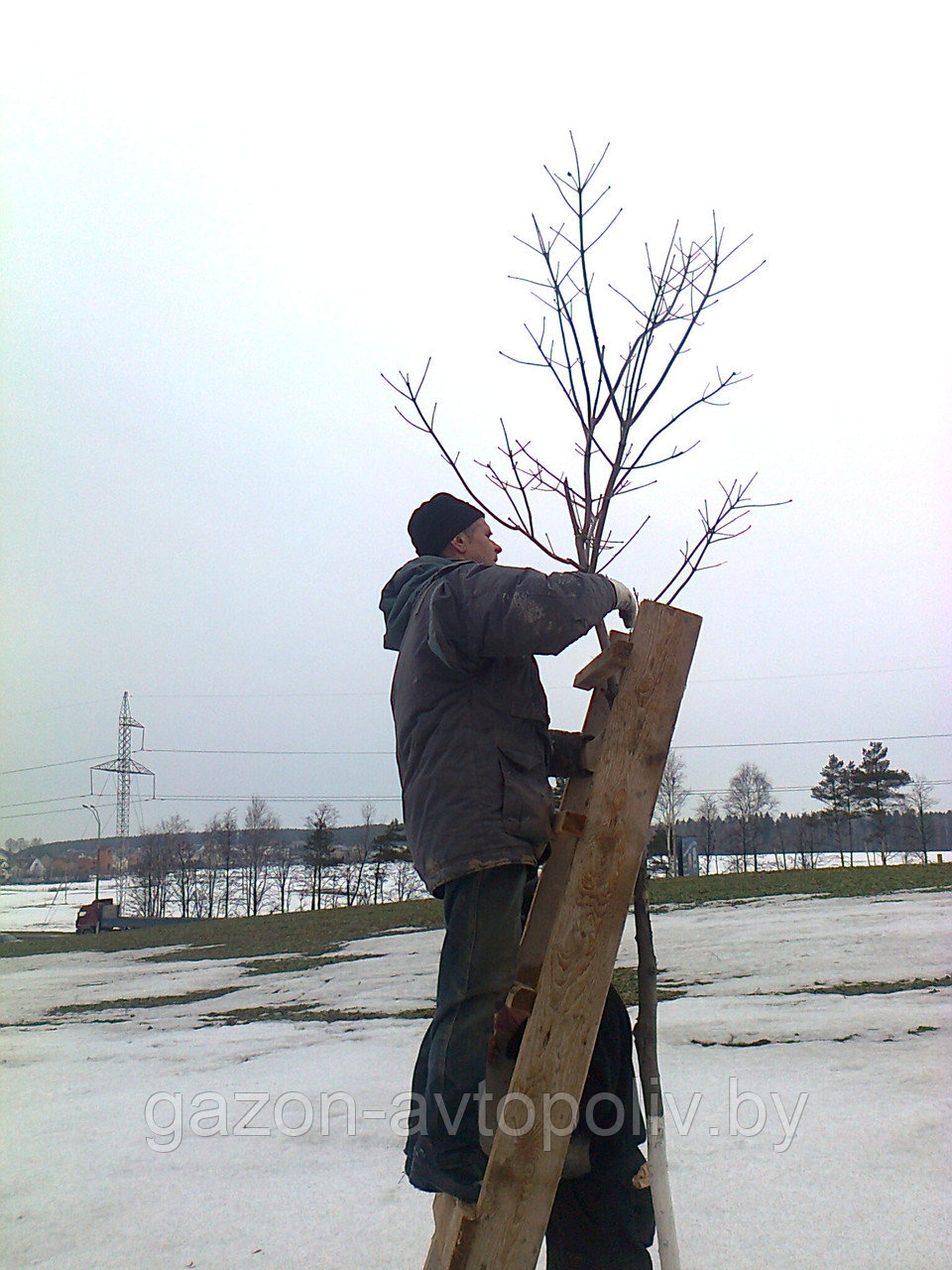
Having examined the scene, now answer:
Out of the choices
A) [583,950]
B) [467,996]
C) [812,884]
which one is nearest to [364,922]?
[812,884]

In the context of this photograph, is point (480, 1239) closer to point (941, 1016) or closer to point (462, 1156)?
point (462, 1156)

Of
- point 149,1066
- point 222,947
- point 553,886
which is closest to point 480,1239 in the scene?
point 553,886

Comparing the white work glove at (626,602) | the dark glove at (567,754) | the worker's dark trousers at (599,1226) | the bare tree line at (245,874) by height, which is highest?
the white work glove at (626,602)

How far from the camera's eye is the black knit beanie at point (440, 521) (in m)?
2.25

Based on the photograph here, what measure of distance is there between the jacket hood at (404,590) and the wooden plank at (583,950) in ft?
1.68

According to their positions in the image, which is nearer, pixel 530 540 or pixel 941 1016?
pixel 530 540

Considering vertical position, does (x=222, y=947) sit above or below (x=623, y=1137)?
below

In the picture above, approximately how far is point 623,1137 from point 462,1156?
1.47 ft

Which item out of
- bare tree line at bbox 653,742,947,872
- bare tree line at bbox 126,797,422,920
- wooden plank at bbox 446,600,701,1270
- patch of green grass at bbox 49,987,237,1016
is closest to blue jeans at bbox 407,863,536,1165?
wooden plank at bbox 446,600,701,1270

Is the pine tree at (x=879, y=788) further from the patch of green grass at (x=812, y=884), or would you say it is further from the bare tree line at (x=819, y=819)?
the patch of green grass at (x=812, y=884)

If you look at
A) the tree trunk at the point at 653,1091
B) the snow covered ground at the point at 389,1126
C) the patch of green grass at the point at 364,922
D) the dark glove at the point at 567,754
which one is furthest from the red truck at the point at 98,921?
the dark glove at the point at 567,754

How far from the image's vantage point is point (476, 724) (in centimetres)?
188

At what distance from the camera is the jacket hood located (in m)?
2.07

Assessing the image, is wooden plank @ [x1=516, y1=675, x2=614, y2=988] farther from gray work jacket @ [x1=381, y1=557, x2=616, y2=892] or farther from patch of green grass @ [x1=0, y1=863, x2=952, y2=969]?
patch of green grass @ [x1=0, y1=863, x2=952, y2=969]
